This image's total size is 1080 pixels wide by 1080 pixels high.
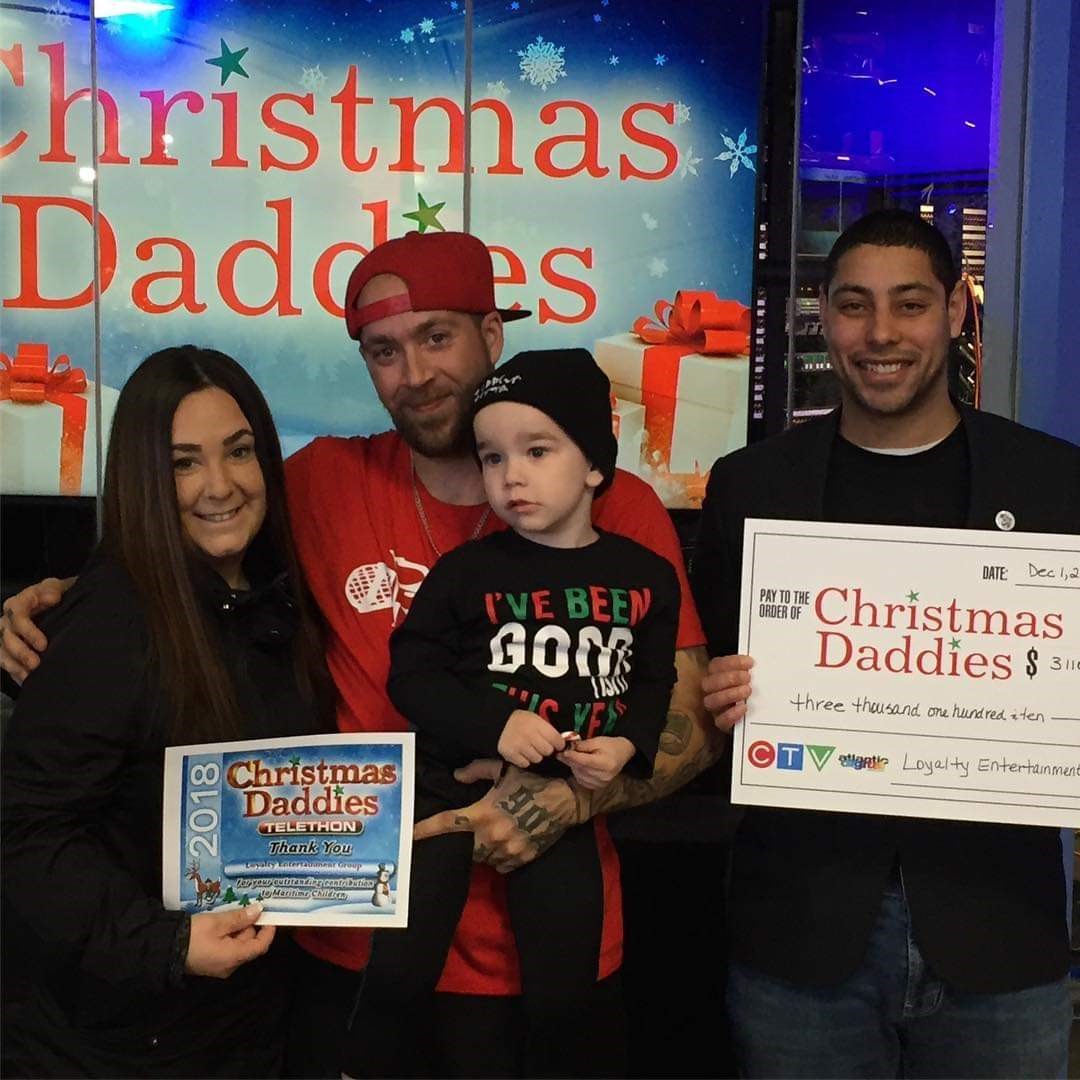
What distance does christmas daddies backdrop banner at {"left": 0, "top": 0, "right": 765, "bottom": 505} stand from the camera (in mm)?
2938

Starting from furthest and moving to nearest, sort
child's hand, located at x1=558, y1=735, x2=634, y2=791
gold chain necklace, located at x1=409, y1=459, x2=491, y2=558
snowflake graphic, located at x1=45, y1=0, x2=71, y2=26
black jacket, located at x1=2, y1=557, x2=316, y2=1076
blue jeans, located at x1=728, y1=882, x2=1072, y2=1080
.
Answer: snowflake graphic, located at x1=45, y1=0, x2=71, y2=26 → gold chain necklace, located at x1=409, y1=459, x2=491, y2=558 → blue jeans, located at x1=728, y1=882, x2=1072, y2=1080 → child's hand, located at x1=558, y1=735, x2=634, y2=791 → black jacket, located at x1=2, y1=557, x2=316, y2=1076

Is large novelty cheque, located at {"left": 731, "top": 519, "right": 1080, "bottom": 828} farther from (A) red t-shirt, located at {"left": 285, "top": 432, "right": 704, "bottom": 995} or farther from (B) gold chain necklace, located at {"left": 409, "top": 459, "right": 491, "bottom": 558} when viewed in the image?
(B) gold chain necklace, located at {"left": 409, "top": 459, "right": 491, "bottom": 558}

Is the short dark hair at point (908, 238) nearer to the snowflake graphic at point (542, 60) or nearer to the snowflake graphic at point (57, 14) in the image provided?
the snowflake graphic at point (542, 60)

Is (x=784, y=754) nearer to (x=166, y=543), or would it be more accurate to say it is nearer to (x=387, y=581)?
(x=387, y=581)

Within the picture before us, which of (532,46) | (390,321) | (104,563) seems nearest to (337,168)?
(532,46)

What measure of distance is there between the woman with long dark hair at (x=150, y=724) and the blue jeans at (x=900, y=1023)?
774 millimetres

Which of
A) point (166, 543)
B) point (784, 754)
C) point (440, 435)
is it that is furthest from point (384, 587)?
point (784, 754)

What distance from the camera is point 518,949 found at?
172 cm

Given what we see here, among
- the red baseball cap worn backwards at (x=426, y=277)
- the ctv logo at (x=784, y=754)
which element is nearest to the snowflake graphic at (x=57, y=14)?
the red baseball cap worn backwards at (x=426, y=277)

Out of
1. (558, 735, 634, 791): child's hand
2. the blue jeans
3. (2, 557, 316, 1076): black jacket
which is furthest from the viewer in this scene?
the blue jeans

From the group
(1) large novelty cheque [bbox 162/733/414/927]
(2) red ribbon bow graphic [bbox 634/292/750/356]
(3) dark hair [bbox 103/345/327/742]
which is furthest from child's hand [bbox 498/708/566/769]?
(2) red ribbon bow graphic [bbox 634/292/750/356]

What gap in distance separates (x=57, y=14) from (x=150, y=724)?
7.00 ft

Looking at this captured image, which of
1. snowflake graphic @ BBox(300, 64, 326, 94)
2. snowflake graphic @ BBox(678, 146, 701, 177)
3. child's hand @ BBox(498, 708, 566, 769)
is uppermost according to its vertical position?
snowflake graphic @ BBox(300, 64, 326, 94)

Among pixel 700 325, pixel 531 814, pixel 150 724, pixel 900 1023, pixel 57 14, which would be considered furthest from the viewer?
pixel 700 325
